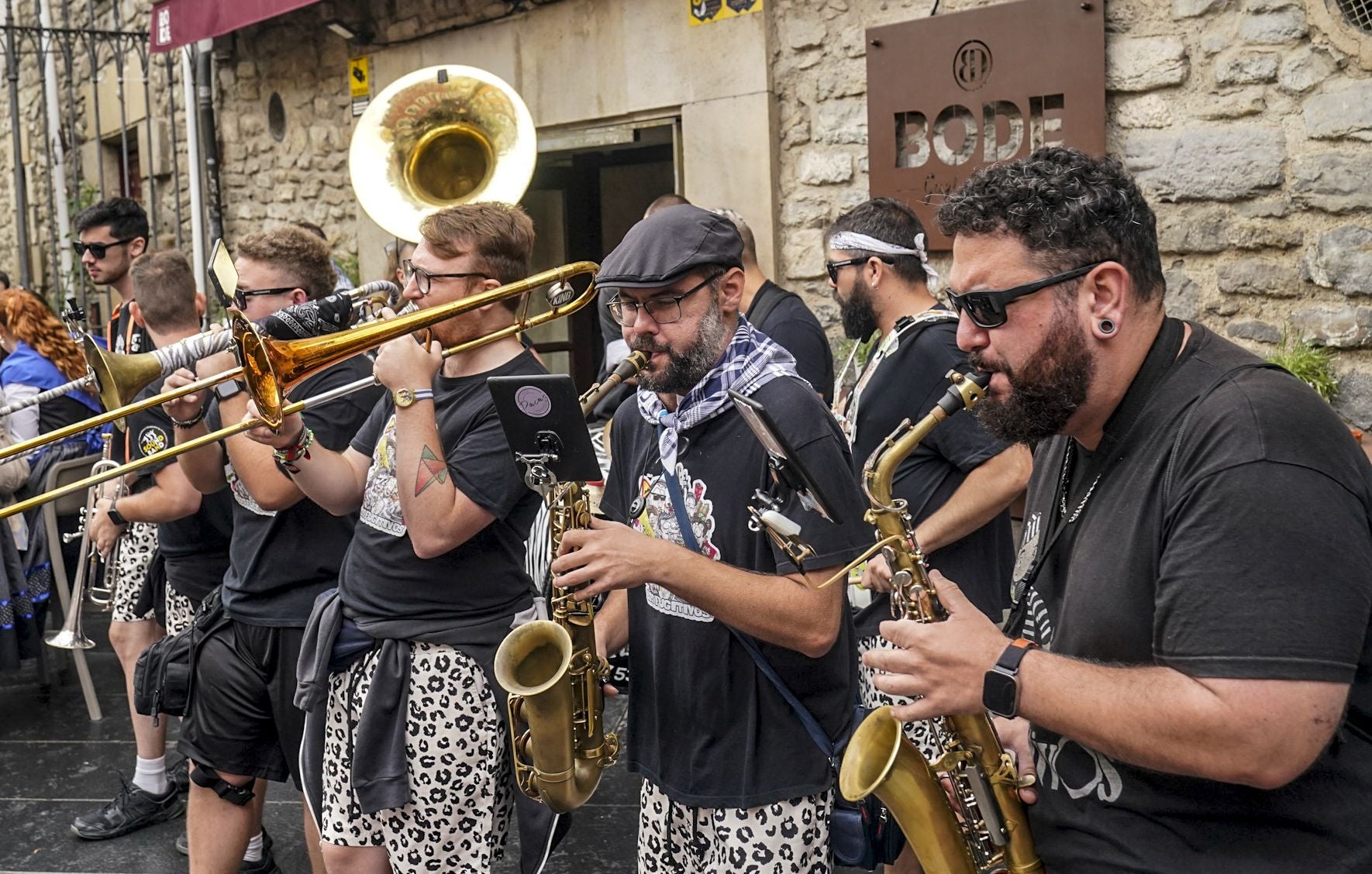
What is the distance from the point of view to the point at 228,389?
3371 millimetres

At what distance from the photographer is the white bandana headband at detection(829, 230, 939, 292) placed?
4008 mm

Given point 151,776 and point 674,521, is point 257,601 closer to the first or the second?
point 674,521

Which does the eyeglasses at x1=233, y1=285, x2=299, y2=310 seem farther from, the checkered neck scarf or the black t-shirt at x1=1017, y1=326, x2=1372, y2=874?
the black t-shirt at x1=1017, y1=326, x2=1372, y2=874

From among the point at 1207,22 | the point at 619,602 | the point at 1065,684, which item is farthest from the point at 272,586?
the point at 1207,22

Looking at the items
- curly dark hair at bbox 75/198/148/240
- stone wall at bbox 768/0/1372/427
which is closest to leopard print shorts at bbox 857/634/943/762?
stone wall at bbox 768/0/1372/427

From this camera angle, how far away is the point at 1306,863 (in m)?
1.65

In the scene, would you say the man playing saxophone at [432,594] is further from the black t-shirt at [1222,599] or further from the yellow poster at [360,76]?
the yellow poster at [360,76]

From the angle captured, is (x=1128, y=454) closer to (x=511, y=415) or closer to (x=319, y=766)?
(x=511, y=415)

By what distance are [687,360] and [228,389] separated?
1.50m

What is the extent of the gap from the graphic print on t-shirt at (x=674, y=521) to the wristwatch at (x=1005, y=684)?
2.54 feet

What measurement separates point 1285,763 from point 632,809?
325cm

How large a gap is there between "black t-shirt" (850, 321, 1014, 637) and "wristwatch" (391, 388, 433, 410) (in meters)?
1.25

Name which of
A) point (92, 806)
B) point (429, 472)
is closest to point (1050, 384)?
point (429, 472)

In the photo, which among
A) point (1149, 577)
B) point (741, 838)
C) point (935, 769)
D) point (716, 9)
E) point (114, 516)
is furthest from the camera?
point (716, 9)
